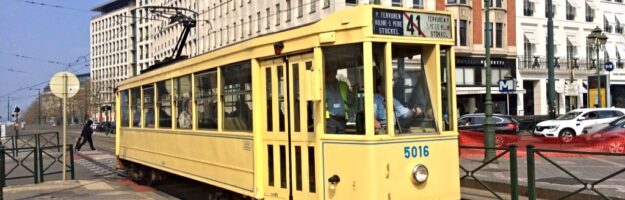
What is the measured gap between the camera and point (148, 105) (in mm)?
12805

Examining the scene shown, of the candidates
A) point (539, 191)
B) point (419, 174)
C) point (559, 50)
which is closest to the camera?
point (419, 174)

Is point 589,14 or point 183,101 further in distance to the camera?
point 589,14

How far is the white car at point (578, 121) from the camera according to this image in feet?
87.4

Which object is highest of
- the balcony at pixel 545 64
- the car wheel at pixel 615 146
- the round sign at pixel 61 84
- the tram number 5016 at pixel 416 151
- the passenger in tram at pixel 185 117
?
the balcony at pixel 545 64

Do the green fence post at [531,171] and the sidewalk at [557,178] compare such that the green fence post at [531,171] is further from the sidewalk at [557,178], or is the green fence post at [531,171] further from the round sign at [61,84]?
Answer: the round sign at [61,84]

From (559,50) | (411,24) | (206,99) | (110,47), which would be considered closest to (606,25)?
(559,50)

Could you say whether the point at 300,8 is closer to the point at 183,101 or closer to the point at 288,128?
the point at 183,101

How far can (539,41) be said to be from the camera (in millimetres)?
48281

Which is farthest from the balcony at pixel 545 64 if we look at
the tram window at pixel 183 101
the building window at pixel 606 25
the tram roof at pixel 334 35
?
the tram roof at pixel 334 35

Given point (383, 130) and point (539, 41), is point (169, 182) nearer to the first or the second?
point (383, 130)

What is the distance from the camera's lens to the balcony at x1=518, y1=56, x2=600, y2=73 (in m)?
47.3

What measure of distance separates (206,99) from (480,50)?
37.9 m

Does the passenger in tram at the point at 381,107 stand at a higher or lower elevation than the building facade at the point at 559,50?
lower

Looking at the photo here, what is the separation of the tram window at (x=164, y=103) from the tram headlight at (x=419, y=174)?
567cm
